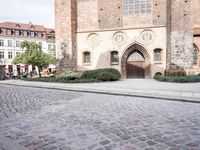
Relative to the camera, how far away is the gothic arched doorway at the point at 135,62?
22656 mm

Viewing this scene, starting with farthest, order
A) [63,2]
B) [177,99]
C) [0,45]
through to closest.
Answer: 1. [0,45]
2. [63,2]
3. [177,99]

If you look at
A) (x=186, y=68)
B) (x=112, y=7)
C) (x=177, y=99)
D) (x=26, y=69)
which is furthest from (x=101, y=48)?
(x=26, y=69)

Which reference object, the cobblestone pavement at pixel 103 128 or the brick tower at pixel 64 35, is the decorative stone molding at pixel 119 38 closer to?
the brick tower at pixel 64 35

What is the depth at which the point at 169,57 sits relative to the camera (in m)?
21.6

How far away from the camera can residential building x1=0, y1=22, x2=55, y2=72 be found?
5150 cm

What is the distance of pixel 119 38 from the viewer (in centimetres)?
2323

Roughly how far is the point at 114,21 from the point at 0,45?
3806 centimetres

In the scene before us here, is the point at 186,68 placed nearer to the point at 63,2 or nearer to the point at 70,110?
the point at 63,2

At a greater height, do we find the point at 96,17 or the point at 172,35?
the point at 96,17

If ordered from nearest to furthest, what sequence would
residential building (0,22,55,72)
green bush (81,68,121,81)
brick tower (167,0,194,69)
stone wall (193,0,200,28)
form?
green bush (81,68,121,81), brick tower (167,0,194,69), stone wall (193,0,200,28), residential building (0,22,55,72)

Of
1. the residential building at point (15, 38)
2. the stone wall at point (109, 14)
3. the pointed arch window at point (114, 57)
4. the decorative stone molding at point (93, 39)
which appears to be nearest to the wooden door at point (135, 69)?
the pointed arch window at point (114, 57)

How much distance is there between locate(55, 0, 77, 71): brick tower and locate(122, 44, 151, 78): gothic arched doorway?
19.6ft

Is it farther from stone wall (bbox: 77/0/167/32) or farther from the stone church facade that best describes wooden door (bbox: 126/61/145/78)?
stone wall (bbox: 77/0/167/32)

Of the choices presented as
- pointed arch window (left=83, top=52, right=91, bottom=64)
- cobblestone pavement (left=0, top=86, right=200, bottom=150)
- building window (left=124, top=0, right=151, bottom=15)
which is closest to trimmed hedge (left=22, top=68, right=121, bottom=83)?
pointed arch window (left=83, top=52, right=91, bottom=64)
